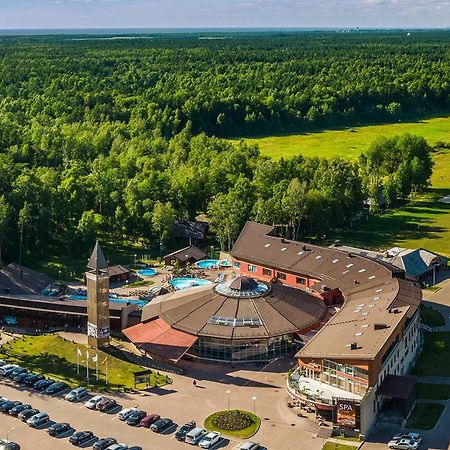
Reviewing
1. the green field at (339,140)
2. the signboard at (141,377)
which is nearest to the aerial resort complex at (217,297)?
the signboard at (141,377)

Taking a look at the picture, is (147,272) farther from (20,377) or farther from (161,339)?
(20,377)

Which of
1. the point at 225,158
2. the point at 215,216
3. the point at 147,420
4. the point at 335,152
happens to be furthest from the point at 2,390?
the point at 335,152

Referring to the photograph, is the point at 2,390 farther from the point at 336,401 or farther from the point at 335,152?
the point at 335,152

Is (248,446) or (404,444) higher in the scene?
(404,444)

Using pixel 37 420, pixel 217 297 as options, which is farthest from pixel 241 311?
pixel 37 420

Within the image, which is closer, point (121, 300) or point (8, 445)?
point (8, 445)

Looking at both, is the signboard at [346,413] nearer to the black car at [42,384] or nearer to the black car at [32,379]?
the black car at [42,384]
